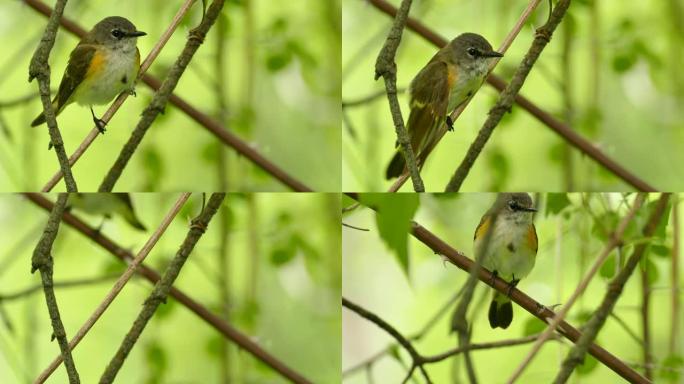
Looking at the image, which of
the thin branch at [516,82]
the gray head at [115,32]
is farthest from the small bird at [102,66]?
the thin branch at [516,82]

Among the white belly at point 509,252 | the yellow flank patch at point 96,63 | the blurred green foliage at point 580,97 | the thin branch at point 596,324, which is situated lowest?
the thin branch at point 596,324

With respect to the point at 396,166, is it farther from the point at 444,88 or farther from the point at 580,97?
the point at 580,97

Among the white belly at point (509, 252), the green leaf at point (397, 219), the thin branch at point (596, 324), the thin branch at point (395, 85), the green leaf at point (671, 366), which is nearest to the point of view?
the green leaf at point (397, 219)

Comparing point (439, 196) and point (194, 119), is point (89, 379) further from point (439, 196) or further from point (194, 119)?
point (439, 196)

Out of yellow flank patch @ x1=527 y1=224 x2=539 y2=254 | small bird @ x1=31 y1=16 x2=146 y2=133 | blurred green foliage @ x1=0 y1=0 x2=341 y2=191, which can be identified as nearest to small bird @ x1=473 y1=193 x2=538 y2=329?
yellow flank patch @ x1=527 y1=224 x2=539 y2=254

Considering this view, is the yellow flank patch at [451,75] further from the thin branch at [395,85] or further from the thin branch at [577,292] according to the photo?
the thin branch at [577,292]

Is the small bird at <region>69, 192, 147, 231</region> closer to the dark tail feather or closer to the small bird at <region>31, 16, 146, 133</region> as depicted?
the small bird at <region>31, 16, 146, 133</region>

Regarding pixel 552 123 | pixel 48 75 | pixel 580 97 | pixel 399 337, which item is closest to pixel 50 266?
pixel 48 75
